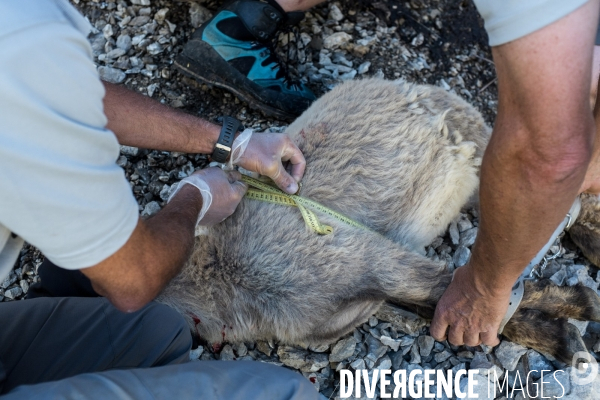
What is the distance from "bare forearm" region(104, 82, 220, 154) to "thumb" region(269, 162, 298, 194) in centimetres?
38

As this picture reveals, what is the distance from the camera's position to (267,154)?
9.23ft

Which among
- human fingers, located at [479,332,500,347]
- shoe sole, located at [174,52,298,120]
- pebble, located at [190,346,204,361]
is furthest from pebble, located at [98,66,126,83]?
human fingers, located at [479,332,500,347]

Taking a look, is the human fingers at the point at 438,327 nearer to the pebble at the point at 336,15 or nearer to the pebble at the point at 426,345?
the pebble at the point at 426,345

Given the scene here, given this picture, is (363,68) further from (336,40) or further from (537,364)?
(537,364)

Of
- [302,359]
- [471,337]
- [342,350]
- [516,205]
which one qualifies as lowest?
[302,359]

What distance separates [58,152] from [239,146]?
132 cm

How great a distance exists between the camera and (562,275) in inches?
128

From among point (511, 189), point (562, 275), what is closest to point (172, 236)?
point (511, 189)

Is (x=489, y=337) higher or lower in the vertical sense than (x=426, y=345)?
higher

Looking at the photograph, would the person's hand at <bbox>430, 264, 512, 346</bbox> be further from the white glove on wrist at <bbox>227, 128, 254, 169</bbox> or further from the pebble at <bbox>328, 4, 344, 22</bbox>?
the pebble at <bbox>328, 4, 344, 22</bbox>

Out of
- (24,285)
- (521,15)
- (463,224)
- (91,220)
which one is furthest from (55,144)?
(463,224)

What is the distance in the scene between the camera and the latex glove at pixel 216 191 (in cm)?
260

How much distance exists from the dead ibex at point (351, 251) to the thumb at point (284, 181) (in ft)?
0.37

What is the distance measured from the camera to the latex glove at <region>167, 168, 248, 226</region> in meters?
2.60
